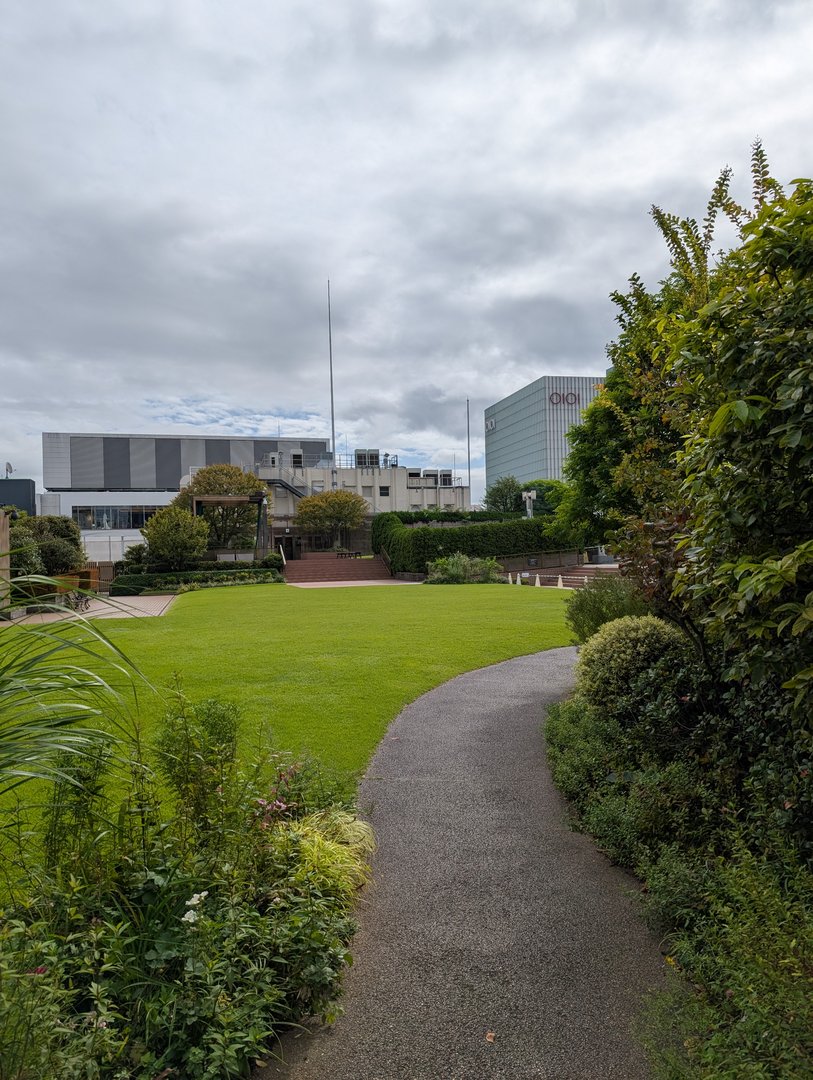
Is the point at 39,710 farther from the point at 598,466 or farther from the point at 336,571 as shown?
the point at 336,571

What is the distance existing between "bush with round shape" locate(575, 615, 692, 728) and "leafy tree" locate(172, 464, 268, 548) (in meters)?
34.3

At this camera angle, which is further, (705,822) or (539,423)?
(539,423)

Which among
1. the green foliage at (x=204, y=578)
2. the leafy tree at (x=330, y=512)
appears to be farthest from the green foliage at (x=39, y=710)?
the leafy tree at (x=330, y=512)

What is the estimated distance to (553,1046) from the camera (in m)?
2.46

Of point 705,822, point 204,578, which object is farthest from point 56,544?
point 705,822

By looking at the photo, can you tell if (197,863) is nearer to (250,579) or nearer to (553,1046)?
(553,1046)

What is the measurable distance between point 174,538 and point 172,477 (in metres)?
45.7

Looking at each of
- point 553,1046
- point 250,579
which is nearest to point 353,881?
point 553,1046

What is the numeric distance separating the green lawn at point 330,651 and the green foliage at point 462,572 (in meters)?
7.85

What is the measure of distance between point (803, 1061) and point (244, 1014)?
1.82 m

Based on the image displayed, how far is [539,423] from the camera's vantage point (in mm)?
128500

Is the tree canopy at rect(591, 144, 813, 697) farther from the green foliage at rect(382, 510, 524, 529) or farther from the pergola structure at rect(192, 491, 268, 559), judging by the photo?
the green foliage at rect(382, 510, 524, 529)

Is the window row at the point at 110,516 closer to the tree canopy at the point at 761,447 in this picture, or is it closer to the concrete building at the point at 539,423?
the tree canopy at the point at 761,447

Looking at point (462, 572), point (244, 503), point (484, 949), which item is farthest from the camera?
point (244, 503)
